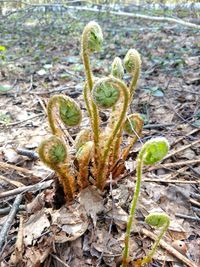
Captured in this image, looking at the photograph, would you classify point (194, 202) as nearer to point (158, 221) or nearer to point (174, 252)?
point (174, 252)

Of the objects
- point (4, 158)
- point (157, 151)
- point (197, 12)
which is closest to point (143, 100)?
point (4, 158)

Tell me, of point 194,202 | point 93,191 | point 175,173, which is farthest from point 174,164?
point 93,191

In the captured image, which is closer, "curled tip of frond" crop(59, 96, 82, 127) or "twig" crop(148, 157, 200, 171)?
"curled tip of frond" crop(59, 96, 82, 127)

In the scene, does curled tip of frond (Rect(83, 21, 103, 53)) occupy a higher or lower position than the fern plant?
higher

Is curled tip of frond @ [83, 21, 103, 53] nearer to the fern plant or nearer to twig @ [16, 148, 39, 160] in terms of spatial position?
the fern plant

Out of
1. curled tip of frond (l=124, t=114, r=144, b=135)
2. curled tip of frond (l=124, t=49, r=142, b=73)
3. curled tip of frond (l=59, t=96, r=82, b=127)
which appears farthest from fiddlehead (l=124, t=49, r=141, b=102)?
curled tip of frond (l=59, t=96, r=82, b=127)
